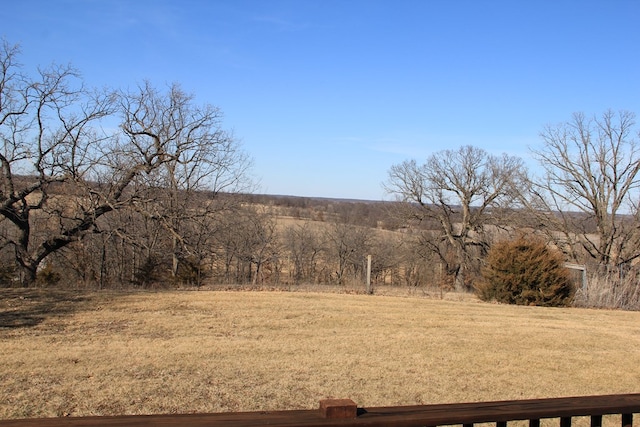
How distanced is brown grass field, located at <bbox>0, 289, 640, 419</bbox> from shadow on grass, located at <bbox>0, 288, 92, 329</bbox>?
3 centimetres

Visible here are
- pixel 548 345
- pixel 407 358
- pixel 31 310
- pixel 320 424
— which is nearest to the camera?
pixel 320 424

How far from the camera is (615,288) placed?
16.8m

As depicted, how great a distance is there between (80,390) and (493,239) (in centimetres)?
3102

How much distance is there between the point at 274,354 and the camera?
805 centimetres

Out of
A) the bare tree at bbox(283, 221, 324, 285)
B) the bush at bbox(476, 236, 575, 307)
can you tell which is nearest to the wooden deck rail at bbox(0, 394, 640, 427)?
the bush at bbox(476, 236, 575, 307)

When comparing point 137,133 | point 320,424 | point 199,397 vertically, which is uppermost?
point 137,133

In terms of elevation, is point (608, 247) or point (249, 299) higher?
point (608, 247)

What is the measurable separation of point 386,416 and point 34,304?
35.6ft

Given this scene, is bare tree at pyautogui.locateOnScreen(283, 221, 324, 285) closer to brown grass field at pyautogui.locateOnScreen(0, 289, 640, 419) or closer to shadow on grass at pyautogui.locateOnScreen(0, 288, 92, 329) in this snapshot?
brown grass field at pyautogui.locateOnScreen(0, 289, 640, 419)

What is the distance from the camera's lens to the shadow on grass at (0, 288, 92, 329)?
955 cm

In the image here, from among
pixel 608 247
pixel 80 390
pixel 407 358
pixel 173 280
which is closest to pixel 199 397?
pixel 80 390

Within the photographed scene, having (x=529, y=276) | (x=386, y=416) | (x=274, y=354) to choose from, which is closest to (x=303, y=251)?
(x=529, y=276)

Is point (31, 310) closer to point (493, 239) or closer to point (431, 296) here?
point (431, 296)

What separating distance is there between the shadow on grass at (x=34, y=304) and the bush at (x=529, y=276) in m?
11.7
